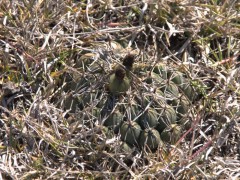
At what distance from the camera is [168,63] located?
8.30ft

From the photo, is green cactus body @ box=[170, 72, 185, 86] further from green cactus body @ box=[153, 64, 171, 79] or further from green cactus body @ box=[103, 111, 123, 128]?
green cactus body @ box=[103, 111, 123, 128]

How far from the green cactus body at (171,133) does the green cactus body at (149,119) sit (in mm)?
62

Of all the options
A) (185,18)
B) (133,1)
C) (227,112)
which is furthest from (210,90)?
(133,1)

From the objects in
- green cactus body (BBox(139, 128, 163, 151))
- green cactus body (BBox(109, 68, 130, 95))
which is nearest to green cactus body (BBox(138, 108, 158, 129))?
green cactus body (BBox(139, 128, 163, 151))

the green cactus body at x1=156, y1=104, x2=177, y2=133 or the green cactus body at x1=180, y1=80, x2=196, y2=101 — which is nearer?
the green cactus body at x1=156, y1=104, x2=177, y2=133

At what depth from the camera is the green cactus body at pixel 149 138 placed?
2.30 m

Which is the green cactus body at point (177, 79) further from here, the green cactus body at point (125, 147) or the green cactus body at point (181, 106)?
the green cactus body at point (125, 147)

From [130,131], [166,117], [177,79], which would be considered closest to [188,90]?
[177,79]

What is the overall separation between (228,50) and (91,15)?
0.65 metres

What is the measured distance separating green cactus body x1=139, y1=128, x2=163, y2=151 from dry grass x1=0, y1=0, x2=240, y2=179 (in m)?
0.03

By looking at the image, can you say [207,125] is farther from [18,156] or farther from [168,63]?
[18,156]

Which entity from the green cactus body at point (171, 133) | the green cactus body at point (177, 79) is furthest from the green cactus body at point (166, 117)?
the green cactus body at point (177, 79)

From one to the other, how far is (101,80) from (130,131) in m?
0.23

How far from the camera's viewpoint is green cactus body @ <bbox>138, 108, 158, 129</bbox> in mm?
2283
